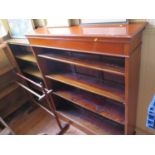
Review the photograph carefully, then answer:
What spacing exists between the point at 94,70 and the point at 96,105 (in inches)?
14.6

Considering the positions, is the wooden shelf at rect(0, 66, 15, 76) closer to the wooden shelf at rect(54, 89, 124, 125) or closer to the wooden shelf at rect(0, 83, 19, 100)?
the wooden shelf at rect(0, 83, 19, 100)

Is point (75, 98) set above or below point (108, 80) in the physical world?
below

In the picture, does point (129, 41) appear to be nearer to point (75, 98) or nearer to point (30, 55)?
point (75, 98)

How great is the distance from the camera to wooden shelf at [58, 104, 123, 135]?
1.60 metres

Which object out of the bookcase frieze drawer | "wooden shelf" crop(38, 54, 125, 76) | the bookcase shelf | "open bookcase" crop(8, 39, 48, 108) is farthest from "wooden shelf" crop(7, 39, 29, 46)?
the bookcase shelf

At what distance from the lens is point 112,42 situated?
2.96ft

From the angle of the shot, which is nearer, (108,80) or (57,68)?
(108,80)

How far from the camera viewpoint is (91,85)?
139cm

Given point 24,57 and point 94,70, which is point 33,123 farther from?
point 94,70

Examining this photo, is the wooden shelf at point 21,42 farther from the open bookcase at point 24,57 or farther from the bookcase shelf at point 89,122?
the bookcase shelf at point 89,122

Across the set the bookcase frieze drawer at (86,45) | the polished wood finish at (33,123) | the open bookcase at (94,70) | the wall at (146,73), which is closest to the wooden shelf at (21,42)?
the open bookcase at (94,70)

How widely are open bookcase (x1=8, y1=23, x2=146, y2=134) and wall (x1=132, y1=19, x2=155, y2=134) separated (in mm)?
59
